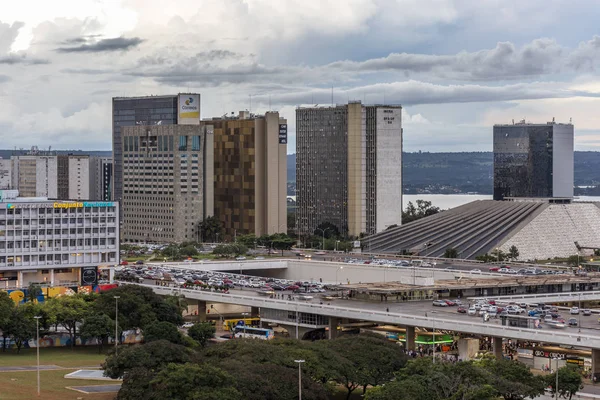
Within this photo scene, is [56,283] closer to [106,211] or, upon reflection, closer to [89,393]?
[106,211]

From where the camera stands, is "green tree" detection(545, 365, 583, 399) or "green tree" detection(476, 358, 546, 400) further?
"green tree" detection(545, 365, 583, 399)

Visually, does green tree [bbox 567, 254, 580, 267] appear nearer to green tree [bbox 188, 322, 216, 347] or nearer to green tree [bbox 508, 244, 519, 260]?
green tree [bbox 508, 244, 519, 260]

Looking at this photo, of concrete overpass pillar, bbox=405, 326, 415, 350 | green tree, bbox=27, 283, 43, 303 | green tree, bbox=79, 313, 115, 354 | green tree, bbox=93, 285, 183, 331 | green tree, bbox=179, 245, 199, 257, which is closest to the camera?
green tree, bbox=79, 313, 115, 354

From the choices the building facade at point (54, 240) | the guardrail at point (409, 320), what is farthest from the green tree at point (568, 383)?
the building facade at point (54, 240)

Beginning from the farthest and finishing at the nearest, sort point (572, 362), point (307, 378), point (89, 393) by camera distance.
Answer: point (572, 362), point (89, 393), point (307, 378)

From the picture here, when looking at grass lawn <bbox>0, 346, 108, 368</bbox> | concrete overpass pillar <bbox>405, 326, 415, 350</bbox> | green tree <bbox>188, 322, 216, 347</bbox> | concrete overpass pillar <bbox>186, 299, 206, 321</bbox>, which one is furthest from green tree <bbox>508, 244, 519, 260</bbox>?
grass lawn <bbox>0, 346, 108, 368</bbox>

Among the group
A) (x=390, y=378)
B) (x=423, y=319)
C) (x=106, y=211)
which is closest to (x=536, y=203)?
(x=106, y=211)

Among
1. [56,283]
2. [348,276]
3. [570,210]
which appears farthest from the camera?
[570,210]
